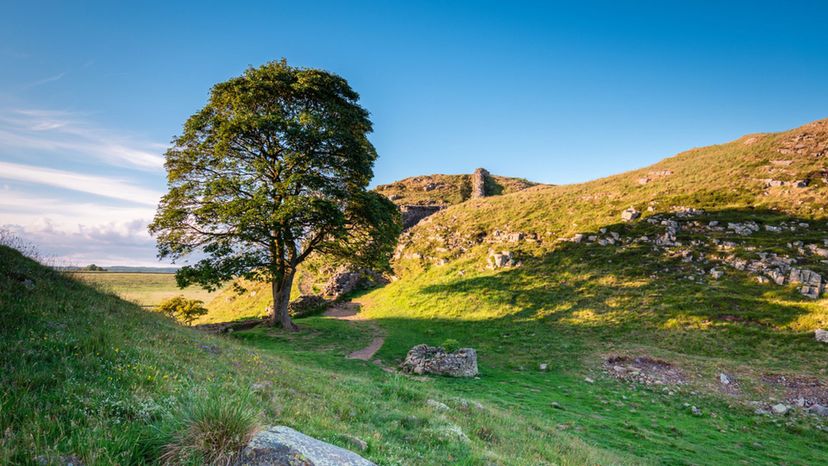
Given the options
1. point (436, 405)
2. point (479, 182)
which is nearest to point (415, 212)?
point (479, 182)

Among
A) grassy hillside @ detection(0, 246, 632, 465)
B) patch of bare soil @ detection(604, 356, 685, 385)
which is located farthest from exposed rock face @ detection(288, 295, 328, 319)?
patch of bare soil @ detection(604, 356, 685, 385)

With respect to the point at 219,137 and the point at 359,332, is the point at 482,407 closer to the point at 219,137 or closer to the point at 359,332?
the point at 359,332

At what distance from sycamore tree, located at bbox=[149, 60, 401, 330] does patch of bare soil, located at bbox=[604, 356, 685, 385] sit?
60.4 feet

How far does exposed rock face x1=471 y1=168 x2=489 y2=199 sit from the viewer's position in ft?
259

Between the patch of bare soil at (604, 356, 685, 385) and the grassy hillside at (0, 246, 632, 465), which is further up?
the grassy hillside at (0, 246, 632, 465)

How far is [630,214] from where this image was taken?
136 feet

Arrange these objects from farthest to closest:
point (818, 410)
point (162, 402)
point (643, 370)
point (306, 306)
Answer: point (306, 306) < point (643, 370) < point (818, 410) < point (162, 402)

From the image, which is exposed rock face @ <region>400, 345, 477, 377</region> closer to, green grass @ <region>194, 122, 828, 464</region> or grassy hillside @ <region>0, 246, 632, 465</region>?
green grass @ <region>194, 122, 828, 464</region>

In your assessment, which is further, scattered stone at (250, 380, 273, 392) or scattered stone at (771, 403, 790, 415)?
scattered stone at (771, 403, 790, 415)

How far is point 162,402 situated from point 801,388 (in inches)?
1028

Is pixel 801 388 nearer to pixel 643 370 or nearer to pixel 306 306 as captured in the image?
pixel 643 370

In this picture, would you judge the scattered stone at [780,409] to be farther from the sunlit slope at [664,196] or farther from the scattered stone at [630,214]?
the scattered stone at [630,214]

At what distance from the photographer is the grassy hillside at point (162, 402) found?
165 inches

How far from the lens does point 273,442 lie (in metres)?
4.27
